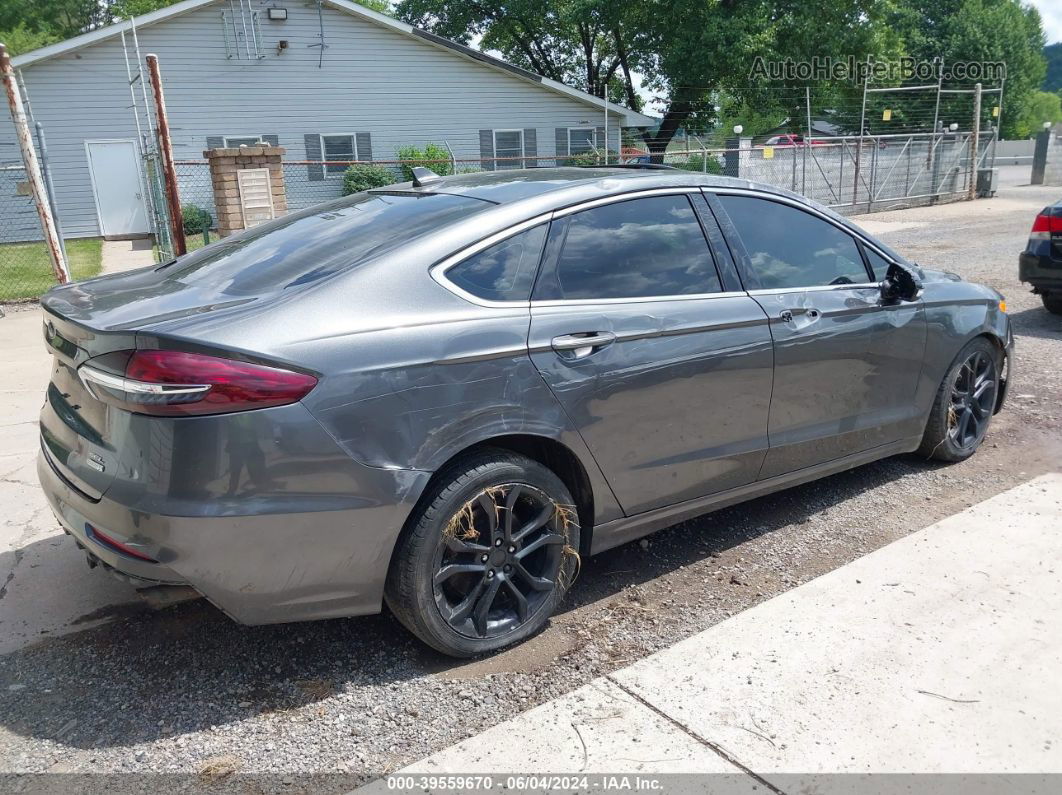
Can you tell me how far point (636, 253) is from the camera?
3.39 meters

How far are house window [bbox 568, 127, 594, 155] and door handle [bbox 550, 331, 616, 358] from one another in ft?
79.5

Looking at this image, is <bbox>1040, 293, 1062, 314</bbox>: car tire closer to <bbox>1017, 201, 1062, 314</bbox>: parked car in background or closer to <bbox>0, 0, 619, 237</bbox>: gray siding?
<bbox>1017, 201, 1062, 314</bbox>: parked car in background

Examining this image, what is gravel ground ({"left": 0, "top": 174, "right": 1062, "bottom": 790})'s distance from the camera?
102 inches

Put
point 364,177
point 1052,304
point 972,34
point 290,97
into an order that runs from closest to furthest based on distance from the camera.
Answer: point 1052,304 → point 364,177 → point 290,97 → point 972,34

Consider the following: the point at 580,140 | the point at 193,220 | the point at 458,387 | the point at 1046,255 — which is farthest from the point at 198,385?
the point at 580,140

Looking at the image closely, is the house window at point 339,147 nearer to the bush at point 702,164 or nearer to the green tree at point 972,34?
the bush at point 702,164

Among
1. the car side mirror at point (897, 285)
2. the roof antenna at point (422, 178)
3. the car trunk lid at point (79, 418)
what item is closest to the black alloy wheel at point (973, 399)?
the car side mirror at point (897, 285)

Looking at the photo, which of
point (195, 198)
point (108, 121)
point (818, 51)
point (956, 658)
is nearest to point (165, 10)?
point (108, 121)

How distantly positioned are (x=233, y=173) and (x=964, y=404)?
25.4 ft

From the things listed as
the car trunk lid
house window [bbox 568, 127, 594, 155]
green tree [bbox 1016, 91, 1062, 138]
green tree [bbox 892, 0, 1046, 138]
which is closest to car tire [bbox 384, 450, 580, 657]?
the car trunk lid

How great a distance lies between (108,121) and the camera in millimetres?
21016

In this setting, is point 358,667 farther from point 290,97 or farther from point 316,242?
point 290,97

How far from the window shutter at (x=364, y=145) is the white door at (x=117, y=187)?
5.74m
